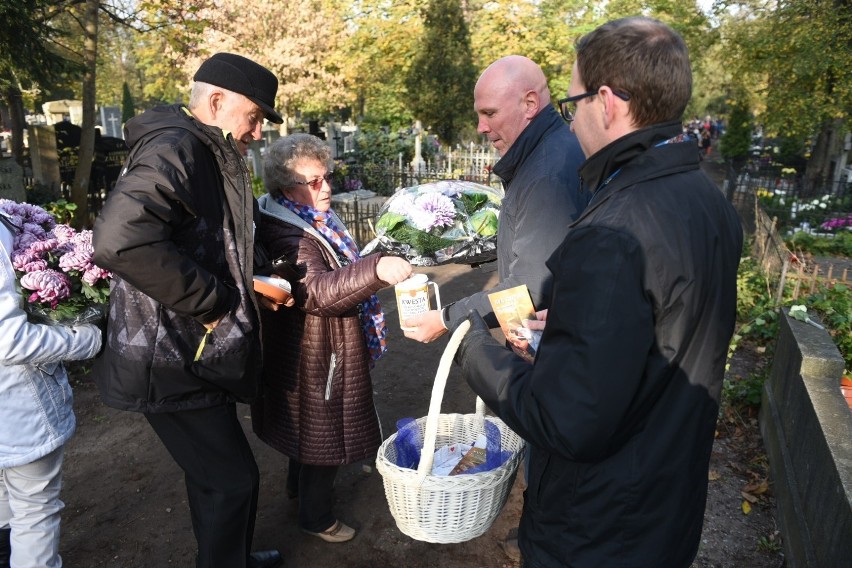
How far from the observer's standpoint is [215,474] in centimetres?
241

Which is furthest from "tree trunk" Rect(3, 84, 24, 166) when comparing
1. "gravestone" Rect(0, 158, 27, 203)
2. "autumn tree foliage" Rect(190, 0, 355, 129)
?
"autumn tree foliage" Rect(190, 0, 355, 129)

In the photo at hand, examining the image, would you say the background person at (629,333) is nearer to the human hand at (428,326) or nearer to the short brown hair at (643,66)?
the short brown hair at (643,66)

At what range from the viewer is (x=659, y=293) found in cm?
132

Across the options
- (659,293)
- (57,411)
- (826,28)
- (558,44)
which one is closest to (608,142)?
(659,293)

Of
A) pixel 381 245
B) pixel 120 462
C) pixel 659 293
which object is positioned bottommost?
pixel 120 462

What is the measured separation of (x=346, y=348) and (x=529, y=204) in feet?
3.55

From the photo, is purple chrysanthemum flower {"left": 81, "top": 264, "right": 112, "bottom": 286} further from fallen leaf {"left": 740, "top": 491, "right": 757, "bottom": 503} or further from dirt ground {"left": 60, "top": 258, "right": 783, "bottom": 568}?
fallen leaf {"left": 740, "top": 491, "right": 757, "bottom": 503}

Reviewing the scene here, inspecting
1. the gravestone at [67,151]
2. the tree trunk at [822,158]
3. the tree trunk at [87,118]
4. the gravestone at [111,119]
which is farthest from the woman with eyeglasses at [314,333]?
the gravestone at [111,119]

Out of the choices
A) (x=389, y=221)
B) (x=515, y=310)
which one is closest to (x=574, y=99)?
(x=515, y=310)

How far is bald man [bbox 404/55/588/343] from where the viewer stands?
2.33 meters

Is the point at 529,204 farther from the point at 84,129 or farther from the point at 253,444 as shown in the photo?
the point at 84,129

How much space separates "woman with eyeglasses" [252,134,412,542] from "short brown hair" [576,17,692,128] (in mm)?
1349

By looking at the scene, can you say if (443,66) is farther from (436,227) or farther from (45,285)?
(45,285)

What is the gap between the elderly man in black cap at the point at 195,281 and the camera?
203cm
